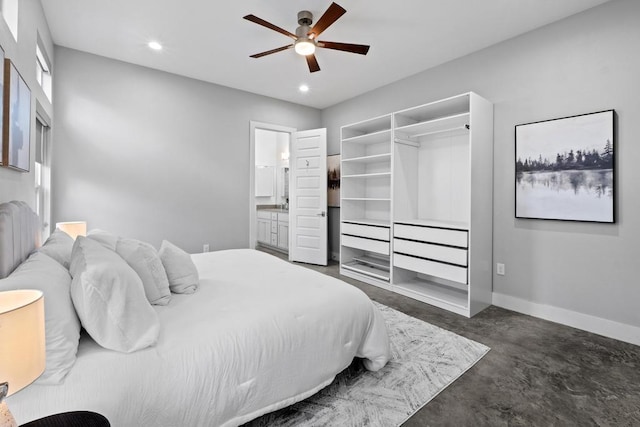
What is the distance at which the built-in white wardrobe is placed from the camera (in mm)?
3023

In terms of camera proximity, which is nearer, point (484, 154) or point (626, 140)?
point (626, 140)

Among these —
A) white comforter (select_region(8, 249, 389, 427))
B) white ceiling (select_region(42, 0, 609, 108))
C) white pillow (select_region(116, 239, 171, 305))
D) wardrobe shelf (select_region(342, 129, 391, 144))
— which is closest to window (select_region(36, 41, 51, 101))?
white ceiling (select_region(42, 0, 609, 108))

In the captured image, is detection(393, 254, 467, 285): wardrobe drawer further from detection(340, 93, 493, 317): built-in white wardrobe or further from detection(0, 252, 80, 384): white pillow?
detection(0, 252, 80, 384): white pillow

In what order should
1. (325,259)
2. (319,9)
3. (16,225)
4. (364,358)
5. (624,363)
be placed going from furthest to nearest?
(325,259) → (319,9) → (624,363) → (364,358) → (16,225)

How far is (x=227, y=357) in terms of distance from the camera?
1.32 metres

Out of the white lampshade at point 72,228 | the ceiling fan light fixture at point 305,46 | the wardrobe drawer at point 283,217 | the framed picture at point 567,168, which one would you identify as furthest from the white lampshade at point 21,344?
the wardrobe drawer at point 283,217

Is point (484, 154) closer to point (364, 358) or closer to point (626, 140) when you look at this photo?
point (626, 140)

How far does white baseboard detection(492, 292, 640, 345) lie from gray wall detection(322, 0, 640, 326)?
0.04 meters

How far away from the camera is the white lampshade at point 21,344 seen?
29.1 inches

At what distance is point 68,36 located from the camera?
3098mm

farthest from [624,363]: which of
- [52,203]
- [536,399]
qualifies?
[52,203]

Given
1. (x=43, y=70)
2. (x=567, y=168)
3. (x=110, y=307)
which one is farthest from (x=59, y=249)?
(x=567, y=168)

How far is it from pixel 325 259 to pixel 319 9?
3.50 metres

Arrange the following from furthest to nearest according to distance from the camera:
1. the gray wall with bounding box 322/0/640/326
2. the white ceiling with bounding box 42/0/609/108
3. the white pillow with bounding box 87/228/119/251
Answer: the white ceiling with bounding box 42/0/609/108, the gray wall with bounding box 322/0/640/326, the white pillow with bounding box 87/228/119/251
